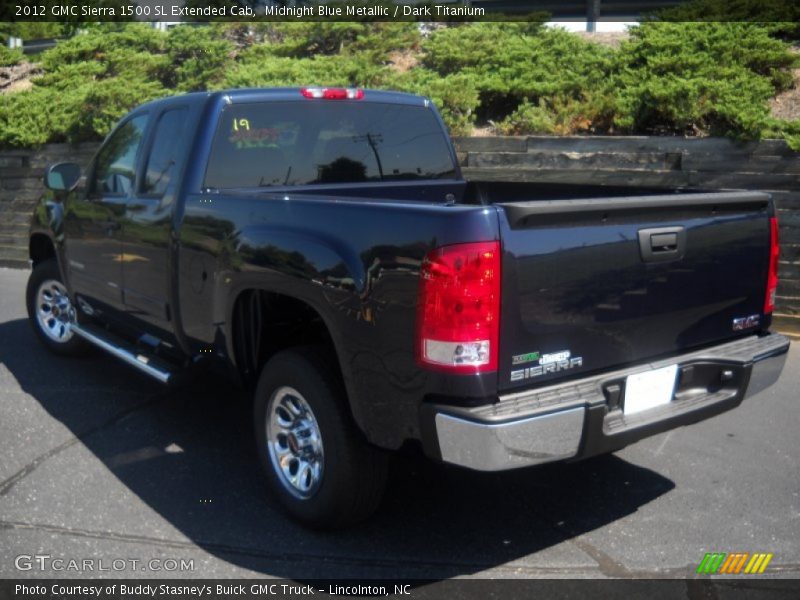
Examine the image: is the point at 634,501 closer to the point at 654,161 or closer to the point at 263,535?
the point at 263,535

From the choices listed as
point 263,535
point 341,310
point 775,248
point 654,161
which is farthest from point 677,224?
point 654,161

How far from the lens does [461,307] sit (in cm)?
291

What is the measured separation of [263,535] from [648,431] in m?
1.71

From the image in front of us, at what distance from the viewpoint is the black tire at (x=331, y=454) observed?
11.2 ft

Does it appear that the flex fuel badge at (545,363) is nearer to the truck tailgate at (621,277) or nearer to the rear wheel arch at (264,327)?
the truck tailgate at (621,277)

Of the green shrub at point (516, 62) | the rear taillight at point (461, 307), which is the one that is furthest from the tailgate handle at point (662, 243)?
the green shrub at point (516, 62)

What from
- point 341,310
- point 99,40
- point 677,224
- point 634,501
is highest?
point 99,40

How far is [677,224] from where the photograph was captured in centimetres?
340

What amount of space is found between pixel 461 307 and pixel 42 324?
15.4 ft

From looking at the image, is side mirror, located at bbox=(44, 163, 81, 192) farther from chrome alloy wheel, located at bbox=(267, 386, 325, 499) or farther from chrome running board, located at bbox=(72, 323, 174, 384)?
chrome alloy wheel, located at bbox=(267, 386, 325, 499)

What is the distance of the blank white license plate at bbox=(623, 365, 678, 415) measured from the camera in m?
3.27

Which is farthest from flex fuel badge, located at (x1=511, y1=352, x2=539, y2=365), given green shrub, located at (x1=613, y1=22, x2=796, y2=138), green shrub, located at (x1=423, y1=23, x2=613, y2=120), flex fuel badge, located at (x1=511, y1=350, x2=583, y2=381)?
green shrub, located at (x1=423, y1=23, x2=613, y2=120)

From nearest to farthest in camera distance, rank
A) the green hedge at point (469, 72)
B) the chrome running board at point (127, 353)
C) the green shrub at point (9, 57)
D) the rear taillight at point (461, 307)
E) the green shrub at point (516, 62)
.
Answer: the rear taillight at point (461, 307) < the chrome running board at point (127, 353) < the green hedge at point (469, 72) < the green shrub at point (516, 62) < the green shrub at point (9, 57)

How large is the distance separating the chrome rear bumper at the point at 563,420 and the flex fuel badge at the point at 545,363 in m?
0.06
